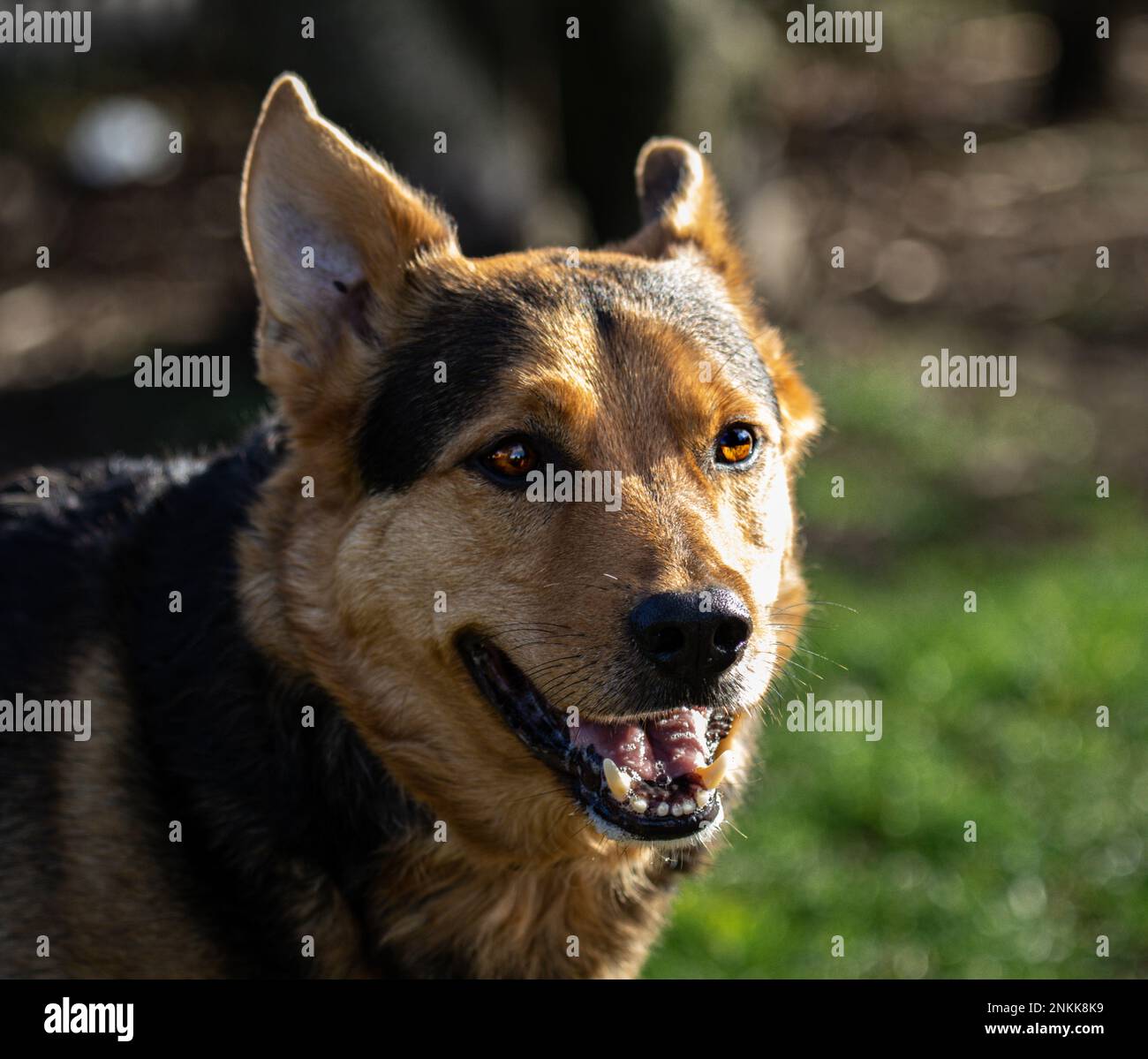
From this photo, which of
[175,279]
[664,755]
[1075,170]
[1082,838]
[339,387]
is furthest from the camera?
[1075,170]

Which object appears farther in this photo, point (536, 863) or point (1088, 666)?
point (1088, 666)

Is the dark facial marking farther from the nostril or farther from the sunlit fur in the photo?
the nostril

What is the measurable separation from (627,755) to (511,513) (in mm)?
757

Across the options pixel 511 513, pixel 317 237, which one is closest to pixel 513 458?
pixel 511 513

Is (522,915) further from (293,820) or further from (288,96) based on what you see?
(288,96)

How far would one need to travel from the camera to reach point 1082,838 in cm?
605

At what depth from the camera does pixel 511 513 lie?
12.9 ft

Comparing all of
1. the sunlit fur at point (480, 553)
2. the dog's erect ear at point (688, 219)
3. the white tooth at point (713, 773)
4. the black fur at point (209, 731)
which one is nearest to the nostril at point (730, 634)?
the sunlit fur at point (480, 553)

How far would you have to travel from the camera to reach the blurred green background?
5.88 meters

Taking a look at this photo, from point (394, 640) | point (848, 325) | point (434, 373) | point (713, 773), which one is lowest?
point (713, 773)

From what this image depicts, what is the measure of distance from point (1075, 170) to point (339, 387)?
13.9 metres
